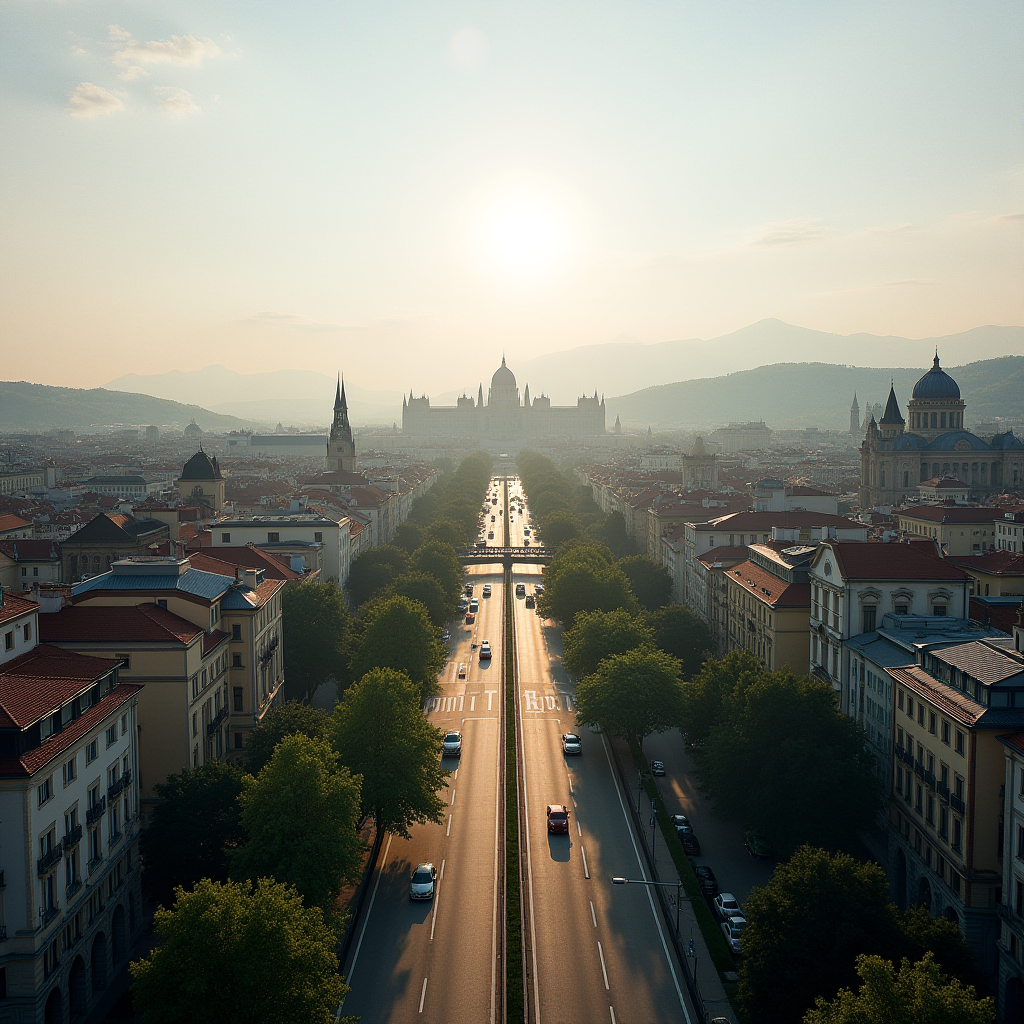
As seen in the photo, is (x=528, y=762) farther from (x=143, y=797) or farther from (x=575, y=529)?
(x=575, y=529)

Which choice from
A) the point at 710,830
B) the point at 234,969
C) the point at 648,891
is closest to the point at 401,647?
the point at 710,830

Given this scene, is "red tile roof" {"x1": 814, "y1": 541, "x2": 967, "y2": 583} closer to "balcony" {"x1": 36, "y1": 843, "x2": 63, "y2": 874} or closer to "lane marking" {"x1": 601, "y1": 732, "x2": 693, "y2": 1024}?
"lane marking" {"x1": 601, "y1": 732, "x2": 693, "y2": 1024}

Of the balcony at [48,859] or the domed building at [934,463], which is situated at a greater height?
the domed building at [934,463]

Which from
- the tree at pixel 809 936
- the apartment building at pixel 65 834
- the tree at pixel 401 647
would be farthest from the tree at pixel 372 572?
the tree at pixel 809 936

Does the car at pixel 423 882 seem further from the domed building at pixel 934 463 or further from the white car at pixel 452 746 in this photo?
the domed building at pixel 934 463

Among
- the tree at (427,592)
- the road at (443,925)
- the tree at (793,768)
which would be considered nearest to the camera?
the road at (443,925)

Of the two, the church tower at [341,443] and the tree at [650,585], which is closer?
the tree at [650,585]
